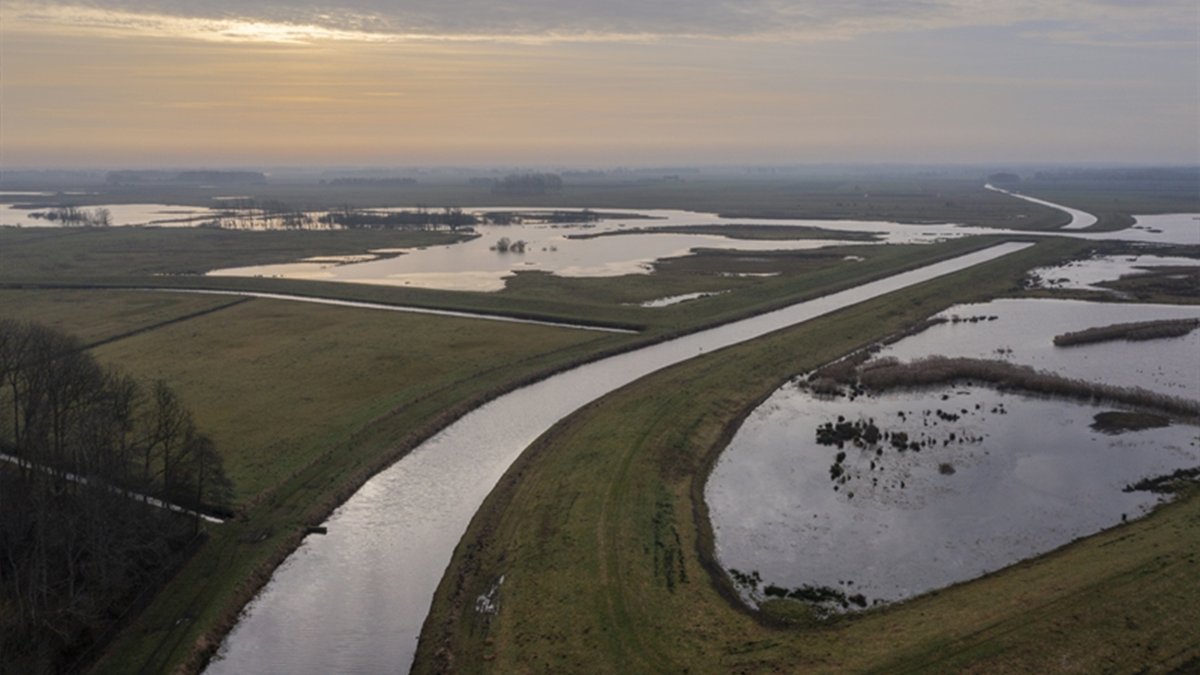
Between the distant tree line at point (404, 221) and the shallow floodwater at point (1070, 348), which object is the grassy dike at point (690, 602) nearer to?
the shallow floodwater at point (1070, 348)

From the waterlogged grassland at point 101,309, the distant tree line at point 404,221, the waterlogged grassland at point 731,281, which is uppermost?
the distant tree line at point 404,221

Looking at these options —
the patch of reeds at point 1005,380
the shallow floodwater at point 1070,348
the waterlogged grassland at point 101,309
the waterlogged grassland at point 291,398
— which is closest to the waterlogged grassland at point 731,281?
the waterlogged grassland at point 291,398

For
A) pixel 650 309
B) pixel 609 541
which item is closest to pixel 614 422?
pixel 609 541

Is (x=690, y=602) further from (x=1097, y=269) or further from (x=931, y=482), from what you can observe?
(x=1097, y=269)

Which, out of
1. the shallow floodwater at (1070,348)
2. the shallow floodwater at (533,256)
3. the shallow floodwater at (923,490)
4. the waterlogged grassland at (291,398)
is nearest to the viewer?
the waterlogged grassland at (291,398)

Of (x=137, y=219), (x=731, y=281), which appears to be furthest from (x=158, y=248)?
(x=731, y=281)
